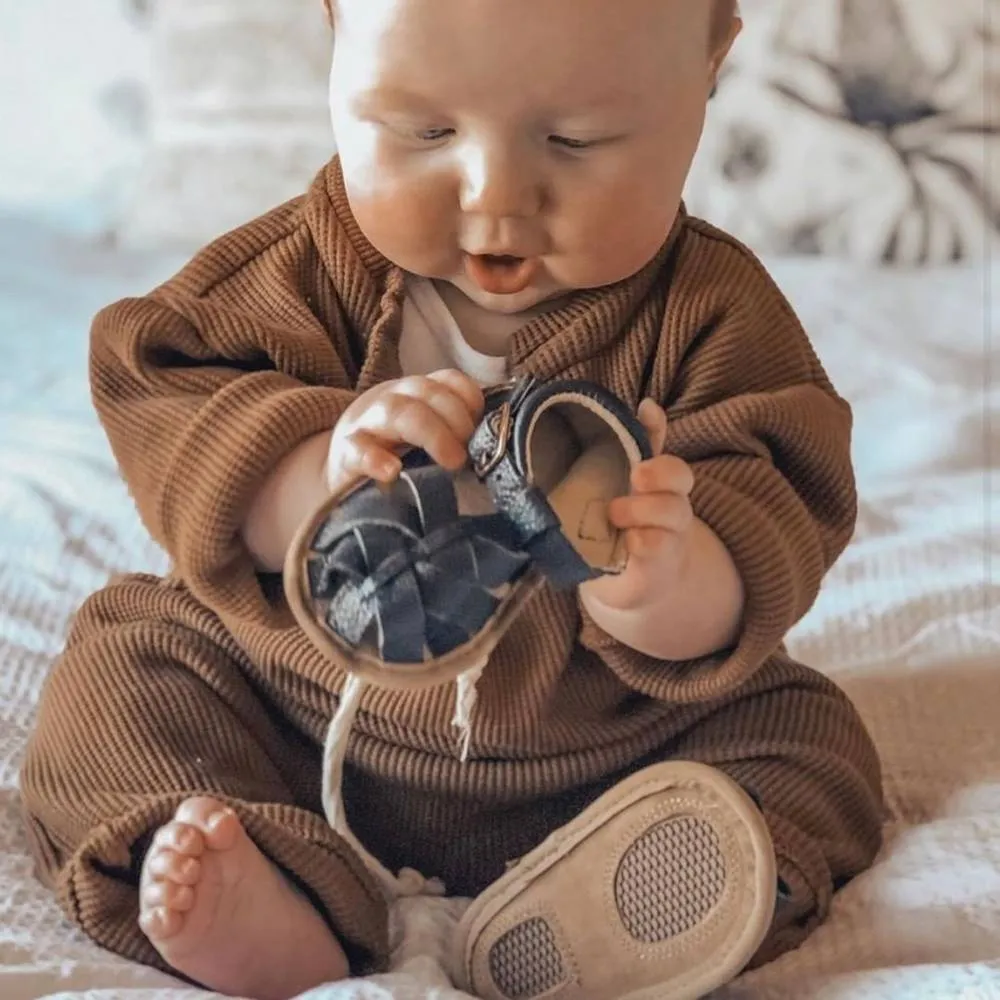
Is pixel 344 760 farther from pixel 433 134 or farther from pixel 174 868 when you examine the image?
pixel 433 134

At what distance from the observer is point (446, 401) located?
53cm

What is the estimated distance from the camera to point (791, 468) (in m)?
0.68

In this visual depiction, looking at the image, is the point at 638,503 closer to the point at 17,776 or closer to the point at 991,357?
the point at 17,776

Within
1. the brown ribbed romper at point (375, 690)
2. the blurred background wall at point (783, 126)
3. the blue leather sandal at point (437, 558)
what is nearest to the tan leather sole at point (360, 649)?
the blue leather sandal at point (437, 558)

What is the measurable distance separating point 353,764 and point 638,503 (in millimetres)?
237

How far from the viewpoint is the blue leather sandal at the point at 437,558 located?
1.59 feet

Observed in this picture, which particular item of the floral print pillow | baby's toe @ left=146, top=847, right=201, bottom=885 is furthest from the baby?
the floral print pillow

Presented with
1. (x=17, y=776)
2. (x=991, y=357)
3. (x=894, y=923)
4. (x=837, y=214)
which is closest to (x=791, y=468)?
(x=894, y=923)

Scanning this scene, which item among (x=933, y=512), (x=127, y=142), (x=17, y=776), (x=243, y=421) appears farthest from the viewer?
(x=127, y=142)

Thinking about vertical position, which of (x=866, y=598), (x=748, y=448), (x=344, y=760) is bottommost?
(x=866, y=598)

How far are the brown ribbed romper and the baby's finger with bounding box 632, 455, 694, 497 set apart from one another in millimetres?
91

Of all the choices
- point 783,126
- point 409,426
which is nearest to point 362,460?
point 409,426

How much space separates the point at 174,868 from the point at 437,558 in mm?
170

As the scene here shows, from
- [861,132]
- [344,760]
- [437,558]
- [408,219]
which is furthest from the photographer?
[861,132]
